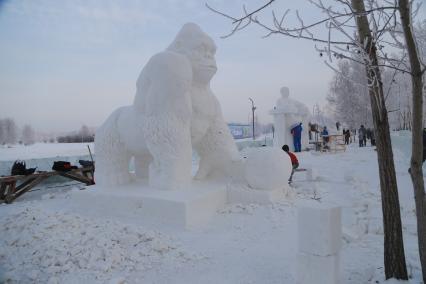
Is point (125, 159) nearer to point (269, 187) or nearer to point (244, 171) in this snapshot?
point (244, 171)

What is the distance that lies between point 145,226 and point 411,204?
136 inches

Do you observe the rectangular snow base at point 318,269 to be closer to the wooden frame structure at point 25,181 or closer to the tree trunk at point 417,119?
the tree trunk at point 417,119

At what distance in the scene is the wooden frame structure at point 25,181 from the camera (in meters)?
5.81

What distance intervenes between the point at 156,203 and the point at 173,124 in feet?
3.29

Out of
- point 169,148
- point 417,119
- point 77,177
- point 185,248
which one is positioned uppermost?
point 417,119

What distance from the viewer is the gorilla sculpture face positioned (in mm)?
4191

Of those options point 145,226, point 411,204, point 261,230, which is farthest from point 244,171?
point 411,204

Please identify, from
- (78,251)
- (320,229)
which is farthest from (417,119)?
(78,251)

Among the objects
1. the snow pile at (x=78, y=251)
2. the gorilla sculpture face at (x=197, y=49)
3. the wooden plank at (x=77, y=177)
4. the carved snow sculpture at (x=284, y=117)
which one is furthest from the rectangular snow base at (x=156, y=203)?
the carved snow sculpture at (x=284, y=117)

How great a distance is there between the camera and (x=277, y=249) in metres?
2.93

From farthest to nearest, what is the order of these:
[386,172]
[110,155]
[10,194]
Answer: [10,194], [110,155], [386,172]

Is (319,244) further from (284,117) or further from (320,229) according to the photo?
(284,117)

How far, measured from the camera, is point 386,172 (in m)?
2.13

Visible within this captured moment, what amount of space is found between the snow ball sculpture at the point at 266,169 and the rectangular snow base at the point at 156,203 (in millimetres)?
431
